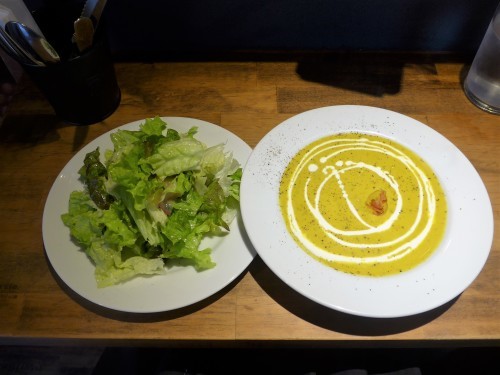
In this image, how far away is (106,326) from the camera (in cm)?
106

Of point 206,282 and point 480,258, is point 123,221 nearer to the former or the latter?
point 206,282

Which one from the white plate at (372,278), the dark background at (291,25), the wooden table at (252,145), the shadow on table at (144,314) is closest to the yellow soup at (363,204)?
the white plate at (372,278)

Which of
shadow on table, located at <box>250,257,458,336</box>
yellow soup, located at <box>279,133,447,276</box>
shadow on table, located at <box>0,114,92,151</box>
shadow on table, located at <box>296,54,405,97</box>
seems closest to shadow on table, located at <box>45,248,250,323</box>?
shadow on table, located at <box>250,257,458,336</box>

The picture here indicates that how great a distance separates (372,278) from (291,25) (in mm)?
961

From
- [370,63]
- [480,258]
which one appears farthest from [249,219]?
[370,63]

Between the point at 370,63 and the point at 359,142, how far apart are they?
468mm

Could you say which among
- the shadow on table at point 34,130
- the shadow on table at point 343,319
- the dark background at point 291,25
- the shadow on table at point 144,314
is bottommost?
the shadow on table at point 144,314

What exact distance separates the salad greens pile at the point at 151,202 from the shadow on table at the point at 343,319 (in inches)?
8.2

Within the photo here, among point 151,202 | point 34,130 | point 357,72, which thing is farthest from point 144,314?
point 357,72

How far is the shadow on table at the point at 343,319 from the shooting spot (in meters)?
1.05

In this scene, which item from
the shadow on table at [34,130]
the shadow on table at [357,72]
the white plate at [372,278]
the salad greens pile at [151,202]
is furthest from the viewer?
the shadow on table at [357,72]

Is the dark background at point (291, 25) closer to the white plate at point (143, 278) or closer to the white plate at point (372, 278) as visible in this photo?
the white plate at point (372, 278)

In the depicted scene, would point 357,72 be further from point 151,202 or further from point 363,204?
point 151,202

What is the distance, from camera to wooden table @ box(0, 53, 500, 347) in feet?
3.46
